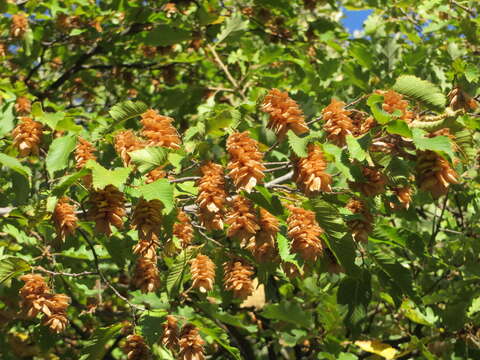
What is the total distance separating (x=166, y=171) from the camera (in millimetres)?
2086

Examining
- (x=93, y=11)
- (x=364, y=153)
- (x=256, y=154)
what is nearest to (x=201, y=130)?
(x=256, y=154)

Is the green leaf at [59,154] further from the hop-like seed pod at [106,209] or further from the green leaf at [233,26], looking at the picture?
the green leaf at [233,26]

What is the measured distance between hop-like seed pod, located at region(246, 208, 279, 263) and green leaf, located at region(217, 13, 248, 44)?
2.72m

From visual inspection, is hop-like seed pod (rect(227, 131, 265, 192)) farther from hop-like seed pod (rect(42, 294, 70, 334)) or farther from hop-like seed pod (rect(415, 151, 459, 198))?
hop-like seed pod (rect(42, 294, 70, 334))

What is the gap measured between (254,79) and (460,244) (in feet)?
7.03

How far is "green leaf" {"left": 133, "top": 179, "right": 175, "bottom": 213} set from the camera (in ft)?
5.63

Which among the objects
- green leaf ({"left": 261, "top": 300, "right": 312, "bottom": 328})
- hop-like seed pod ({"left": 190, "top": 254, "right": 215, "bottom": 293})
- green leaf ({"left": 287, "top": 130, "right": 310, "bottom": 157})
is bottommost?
green leaf ({"left": 261, "top": 300, "right": 312, "bottom": 328})

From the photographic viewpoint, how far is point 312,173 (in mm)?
1884

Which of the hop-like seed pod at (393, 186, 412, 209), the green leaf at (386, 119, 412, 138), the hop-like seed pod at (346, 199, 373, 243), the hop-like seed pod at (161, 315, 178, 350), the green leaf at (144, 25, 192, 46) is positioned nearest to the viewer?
the green leaf at (386, 119, 412, 138)

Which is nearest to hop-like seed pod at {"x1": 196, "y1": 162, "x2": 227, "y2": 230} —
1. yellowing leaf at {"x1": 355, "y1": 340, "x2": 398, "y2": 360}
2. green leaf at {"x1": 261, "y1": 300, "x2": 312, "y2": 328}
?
green leaf at {"x1": 261, "y1": 300, "x2": 312, "y2": 328}

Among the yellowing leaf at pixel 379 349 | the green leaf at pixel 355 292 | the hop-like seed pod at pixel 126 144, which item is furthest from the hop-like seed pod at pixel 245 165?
the yellowing leaf at pixel 379 349

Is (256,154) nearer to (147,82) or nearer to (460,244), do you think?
(460,244)

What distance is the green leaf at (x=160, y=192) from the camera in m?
1.72

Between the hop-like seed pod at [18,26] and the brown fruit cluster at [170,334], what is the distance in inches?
124
